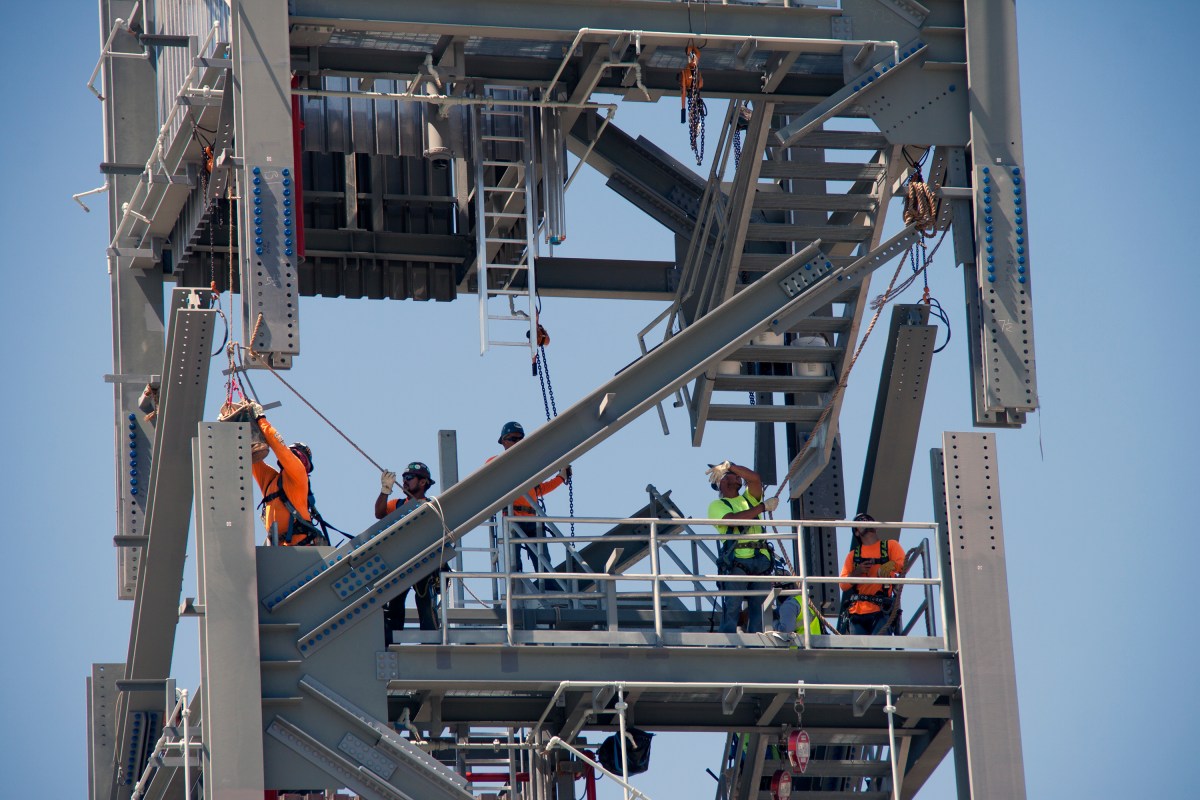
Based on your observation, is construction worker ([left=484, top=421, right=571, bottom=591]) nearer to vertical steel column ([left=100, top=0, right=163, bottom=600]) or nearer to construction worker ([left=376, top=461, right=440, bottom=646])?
construction worker ([left=376, top=461, right=440, bottom=646])

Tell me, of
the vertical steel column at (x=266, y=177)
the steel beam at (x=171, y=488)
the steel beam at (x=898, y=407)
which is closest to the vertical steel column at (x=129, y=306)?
the steel beam at (x=171, y=488)

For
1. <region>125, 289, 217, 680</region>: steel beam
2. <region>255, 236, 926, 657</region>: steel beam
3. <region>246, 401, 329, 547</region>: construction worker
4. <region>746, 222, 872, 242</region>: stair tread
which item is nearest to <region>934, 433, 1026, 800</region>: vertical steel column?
<region>255, 236, 926, 657</region>: steel beam

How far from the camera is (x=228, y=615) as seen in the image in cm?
2333

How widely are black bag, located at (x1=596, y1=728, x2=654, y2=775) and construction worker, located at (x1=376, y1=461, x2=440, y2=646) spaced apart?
238cm

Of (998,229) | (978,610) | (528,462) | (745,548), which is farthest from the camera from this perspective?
(998,229)

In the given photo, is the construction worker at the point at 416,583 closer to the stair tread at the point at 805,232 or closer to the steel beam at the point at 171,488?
the steel beam at the point at 171,488

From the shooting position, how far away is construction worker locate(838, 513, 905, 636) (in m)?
26.2

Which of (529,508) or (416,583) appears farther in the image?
(529,508)

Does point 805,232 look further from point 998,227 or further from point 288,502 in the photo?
point 288,502

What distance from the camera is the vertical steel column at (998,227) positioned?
25562 mm

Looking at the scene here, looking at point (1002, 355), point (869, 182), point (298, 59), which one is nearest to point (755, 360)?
point (869, 182)

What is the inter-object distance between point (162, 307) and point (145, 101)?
9.39ft

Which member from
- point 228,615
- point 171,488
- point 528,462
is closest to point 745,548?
point 528,462

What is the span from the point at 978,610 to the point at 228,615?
798cm
